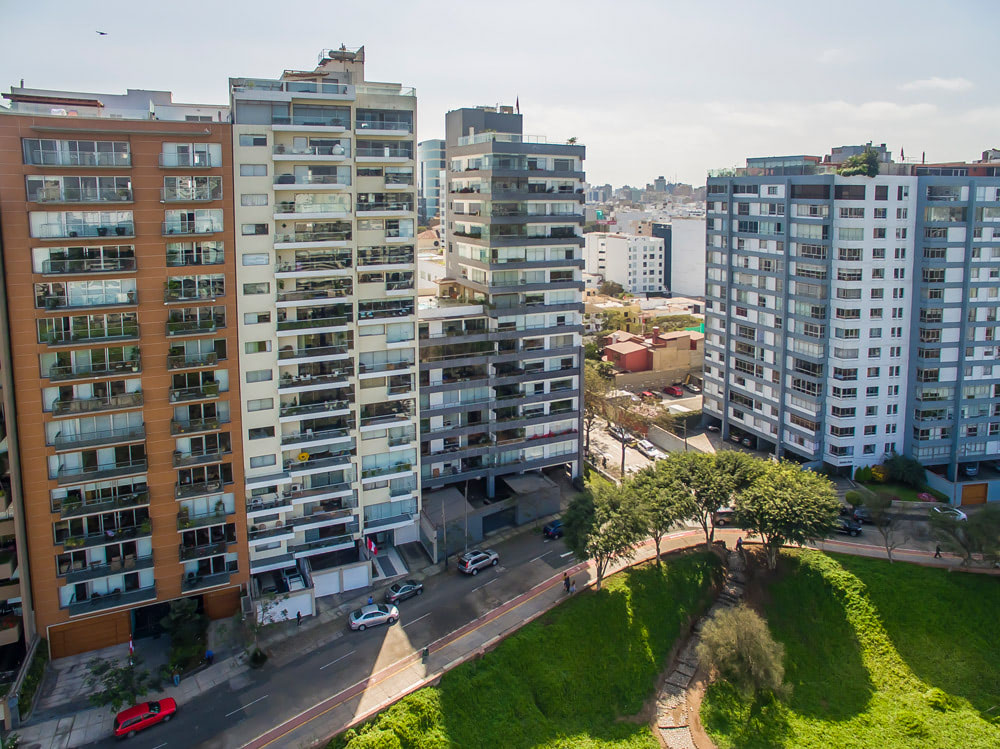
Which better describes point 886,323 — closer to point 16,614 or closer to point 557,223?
point 557,223

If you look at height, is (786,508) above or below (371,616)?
above

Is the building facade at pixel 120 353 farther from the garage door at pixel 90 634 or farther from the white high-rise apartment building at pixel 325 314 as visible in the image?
the white high-rise apartment building at pixel 325 314

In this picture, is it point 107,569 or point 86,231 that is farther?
point 107,569

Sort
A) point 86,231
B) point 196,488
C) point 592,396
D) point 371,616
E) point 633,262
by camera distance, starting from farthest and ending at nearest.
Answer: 1. point 633,262
2. point 592,396
3. point 371,616
4. point 196,488
5. point 86,231

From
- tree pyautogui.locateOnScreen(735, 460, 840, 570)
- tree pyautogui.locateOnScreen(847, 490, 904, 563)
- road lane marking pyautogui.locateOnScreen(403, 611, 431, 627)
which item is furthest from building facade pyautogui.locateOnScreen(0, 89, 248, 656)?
tree pyautogui.locateOnScreen(847, 490, 904, 563)

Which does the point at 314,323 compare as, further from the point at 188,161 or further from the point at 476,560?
the point at 476,560

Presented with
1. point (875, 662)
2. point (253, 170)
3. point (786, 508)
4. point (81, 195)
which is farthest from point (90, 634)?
point (875, 662)

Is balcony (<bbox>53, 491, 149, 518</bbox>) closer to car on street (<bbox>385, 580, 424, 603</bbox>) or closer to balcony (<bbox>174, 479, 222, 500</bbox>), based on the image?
balcony (<bbox>174, 479, 222, 500</bbox>)
